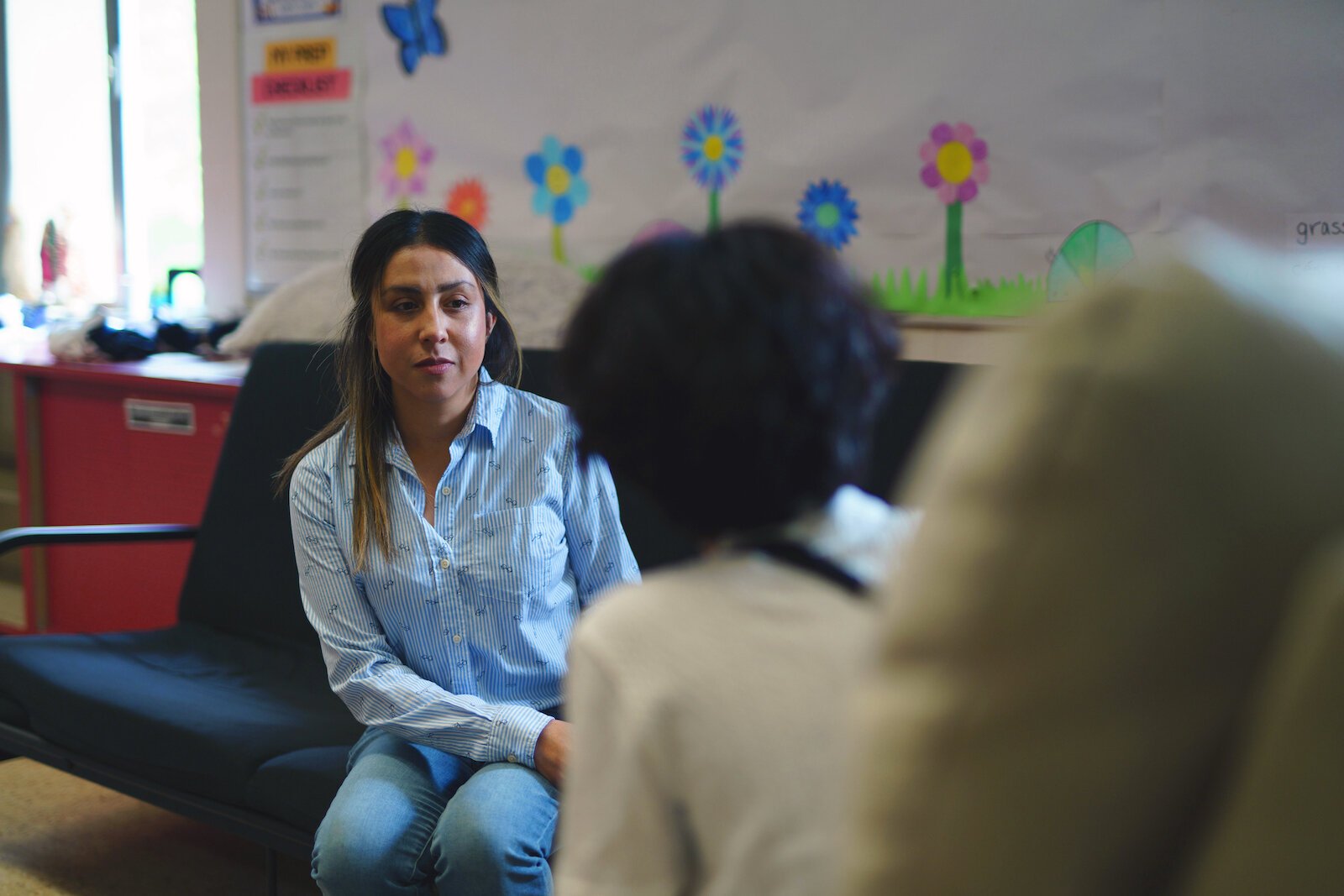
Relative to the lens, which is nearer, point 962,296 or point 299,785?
point 299,785

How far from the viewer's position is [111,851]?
2492mm

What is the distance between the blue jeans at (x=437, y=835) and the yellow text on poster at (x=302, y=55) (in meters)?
2.57

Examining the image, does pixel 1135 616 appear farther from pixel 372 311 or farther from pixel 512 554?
pixel 372 311

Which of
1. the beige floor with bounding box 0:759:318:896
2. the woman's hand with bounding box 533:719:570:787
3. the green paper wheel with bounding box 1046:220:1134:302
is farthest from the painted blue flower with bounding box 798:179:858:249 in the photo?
the beige floor with bounding box 0:759:318:896

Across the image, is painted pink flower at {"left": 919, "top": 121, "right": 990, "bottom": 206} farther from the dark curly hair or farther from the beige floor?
the beige floor

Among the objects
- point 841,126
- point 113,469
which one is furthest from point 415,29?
point 113,469

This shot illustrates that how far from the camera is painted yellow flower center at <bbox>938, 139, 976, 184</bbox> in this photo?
97.1 inches

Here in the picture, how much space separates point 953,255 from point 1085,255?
28 centimetres

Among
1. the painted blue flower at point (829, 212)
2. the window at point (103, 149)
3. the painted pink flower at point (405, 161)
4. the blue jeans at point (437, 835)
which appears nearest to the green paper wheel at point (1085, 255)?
the painted blue flower at point (829, 212)

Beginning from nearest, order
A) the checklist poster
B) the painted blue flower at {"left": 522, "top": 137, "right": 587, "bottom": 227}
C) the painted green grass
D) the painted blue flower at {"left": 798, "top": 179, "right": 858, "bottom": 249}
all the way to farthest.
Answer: the painted green grass < the painted blue flower at {"left": 798, "top": 179, "right": 858, "bottom": 249} < the painted blue flower at {"left": 522, "top": 137, "right": 587, "bottom": 227} < the checklist poster

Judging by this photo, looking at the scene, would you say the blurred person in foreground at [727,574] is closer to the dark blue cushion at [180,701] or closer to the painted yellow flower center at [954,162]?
the dark blue cushion at [180,701]

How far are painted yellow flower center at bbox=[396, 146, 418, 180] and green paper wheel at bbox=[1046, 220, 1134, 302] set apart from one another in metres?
1.87

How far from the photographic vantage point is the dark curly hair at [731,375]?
0.74 metres

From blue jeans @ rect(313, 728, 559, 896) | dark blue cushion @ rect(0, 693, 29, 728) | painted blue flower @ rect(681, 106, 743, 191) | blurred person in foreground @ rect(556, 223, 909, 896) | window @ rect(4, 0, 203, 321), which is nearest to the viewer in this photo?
blurred person in foreground @ rect(556, 223, 909, 896)
